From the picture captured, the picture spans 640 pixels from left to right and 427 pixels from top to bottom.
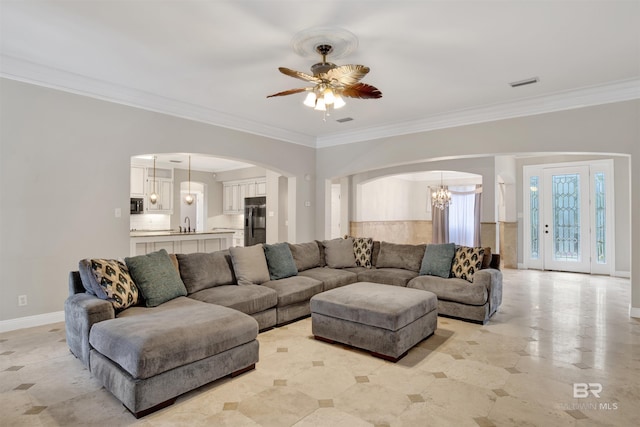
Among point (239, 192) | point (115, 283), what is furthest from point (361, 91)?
point (239, 192)

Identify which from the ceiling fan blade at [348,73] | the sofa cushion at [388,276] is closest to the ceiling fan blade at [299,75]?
the ceiling fan blade at [348,73]

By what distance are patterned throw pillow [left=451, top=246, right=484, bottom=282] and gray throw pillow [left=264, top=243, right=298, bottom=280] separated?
207cm

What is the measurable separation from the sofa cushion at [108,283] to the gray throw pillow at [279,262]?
166 centimetres

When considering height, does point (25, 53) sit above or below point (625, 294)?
above

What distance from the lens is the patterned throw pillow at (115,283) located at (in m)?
2.84

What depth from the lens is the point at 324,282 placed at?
4398 mm

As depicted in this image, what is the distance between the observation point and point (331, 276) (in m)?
4.61

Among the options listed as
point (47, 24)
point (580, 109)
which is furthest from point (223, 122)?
point (580, 109)

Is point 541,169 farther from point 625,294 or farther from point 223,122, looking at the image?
point 223,122

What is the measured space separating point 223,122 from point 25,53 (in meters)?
2.53

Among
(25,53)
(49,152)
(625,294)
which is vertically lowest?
(625,294)

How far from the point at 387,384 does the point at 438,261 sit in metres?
2.31

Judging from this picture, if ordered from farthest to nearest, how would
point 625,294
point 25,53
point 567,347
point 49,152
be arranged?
point 625,294, point 49,152, point 25,53, point 567,347

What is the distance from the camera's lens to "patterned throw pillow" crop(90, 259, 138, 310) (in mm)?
2844
